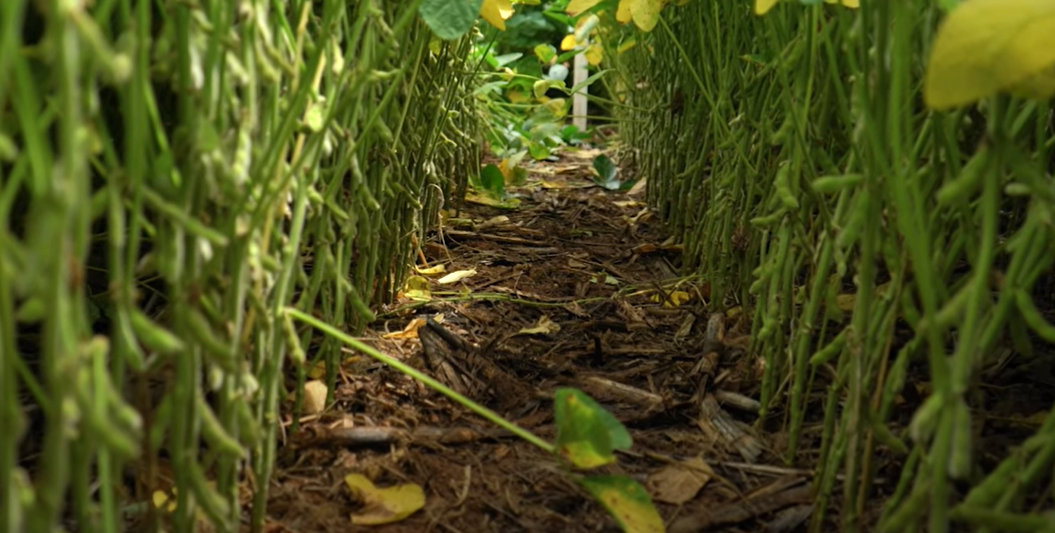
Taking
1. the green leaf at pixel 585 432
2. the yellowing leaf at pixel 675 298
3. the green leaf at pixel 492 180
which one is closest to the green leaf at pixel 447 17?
the green leaf at pixel 585 432

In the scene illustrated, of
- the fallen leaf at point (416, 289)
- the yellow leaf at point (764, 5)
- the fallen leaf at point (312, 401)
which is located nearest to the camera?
the yellow leaf at point (764, 5)

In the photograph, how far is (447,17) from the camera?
917mm

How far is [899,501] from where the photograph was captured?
0.71 meters

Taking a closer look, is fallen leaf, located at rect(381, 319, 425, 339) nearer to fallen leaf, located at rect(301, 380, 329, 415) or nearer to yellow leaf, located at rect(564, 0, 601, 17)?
fallen leaf, located at rect(301, 380, 329, 415)

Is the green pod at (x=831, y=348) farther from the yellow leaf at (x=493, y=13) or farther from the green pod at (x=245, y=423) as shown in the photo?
the yellow leaf at (x=493, y=13)

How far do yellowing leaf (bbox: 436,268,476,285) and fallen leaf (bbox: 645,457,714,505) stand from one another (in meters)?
0.70

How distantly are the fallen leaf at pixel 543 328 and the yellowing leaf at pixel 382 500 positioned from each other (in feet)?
1.49

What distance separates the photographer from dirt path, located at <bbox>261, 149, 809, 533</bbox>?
86 centimetres

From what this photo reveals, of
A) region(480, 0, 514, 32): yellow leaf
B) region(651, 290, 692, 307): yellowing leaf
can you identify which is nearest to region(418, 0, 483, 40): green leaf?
region(480, 0, 514, 32): yellow leaf

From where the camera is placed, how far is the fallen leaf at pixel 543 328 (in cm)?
131

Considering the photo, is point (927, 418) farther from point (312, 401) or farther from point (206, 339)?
point (312, 401)

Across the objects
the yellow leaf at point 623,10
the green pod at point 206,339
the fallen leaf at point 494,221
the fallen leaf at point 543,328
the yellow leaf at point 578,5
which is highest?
the yellow leaf at point 578,5

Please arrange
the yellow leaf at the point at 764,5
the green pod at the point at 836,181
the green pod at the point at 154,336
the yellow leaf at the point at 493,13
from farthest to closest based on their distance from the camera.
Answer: the yellow leaf at the point at 493,13, the yellow leaf at the point at 764,5, the green pod at the point at 836,181, the green pod at the point at 154,336

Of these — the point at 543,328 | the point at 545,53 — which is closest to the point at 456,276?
the point at 543,328
